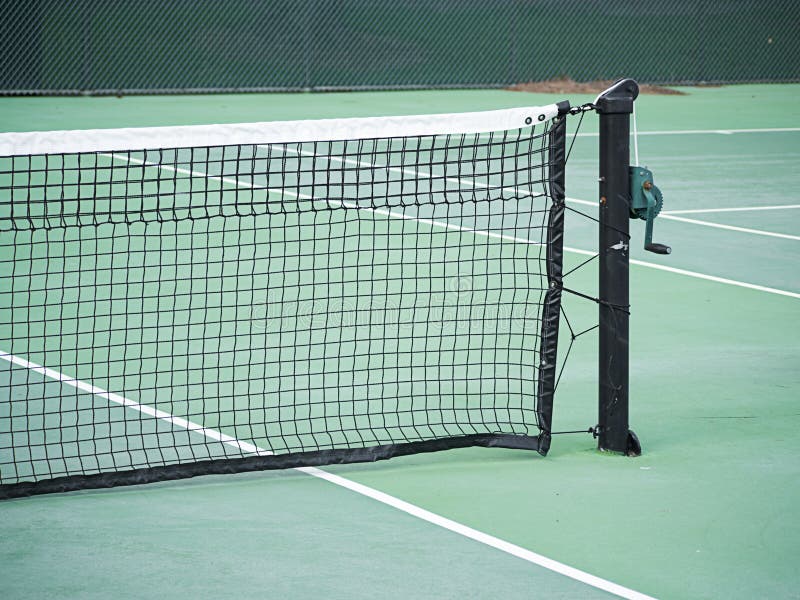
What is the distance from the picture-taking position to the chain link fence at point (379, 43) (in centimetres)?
2200

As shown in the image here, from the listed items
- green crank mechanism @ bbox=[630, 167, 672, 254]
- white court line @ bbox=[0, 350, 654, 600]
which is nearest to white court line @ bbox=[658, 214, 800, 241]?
green crank mechanism @ bbox=[630, 167, 672, 254]

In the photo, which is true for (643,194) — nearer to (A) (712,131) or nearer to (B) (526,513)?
(B) (526,513)

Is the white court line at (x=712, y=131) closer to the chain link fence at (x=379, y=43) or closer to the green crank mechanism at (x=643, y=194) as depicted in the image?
the chain link fence at (x=379, y=43)

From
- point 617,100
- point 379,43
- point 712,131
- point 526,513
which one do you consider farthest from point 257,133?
point 379,43

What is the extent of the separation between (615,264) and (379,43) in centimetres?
1959

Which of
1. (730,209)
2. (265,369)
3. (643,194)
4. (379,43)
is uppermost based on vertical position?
(379,43)

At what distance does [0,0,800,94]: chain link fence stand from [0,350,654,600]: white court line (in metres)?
16.4

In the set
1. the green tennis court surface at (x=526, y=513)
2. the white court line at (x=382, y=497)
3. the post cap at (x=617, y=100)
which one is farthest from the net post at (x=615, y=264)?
the white court line at (x=382, y=497)

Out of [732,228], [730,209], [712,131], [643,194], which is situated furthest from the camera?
[712,131]

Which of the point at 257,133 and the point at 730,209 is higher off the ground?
the point at 730,209

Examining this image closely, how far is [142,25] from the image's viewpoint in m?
22.5

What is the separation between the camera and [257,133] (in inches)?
203

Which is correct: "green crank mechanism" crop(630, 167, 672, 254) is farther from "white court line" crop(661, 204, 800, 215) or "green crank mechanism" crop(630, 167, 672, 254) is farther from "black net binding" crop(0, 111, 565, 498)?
"white court line" crop(661, 204, 800, 215)

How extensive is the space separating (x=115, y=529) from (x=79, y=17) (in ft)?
62.1
